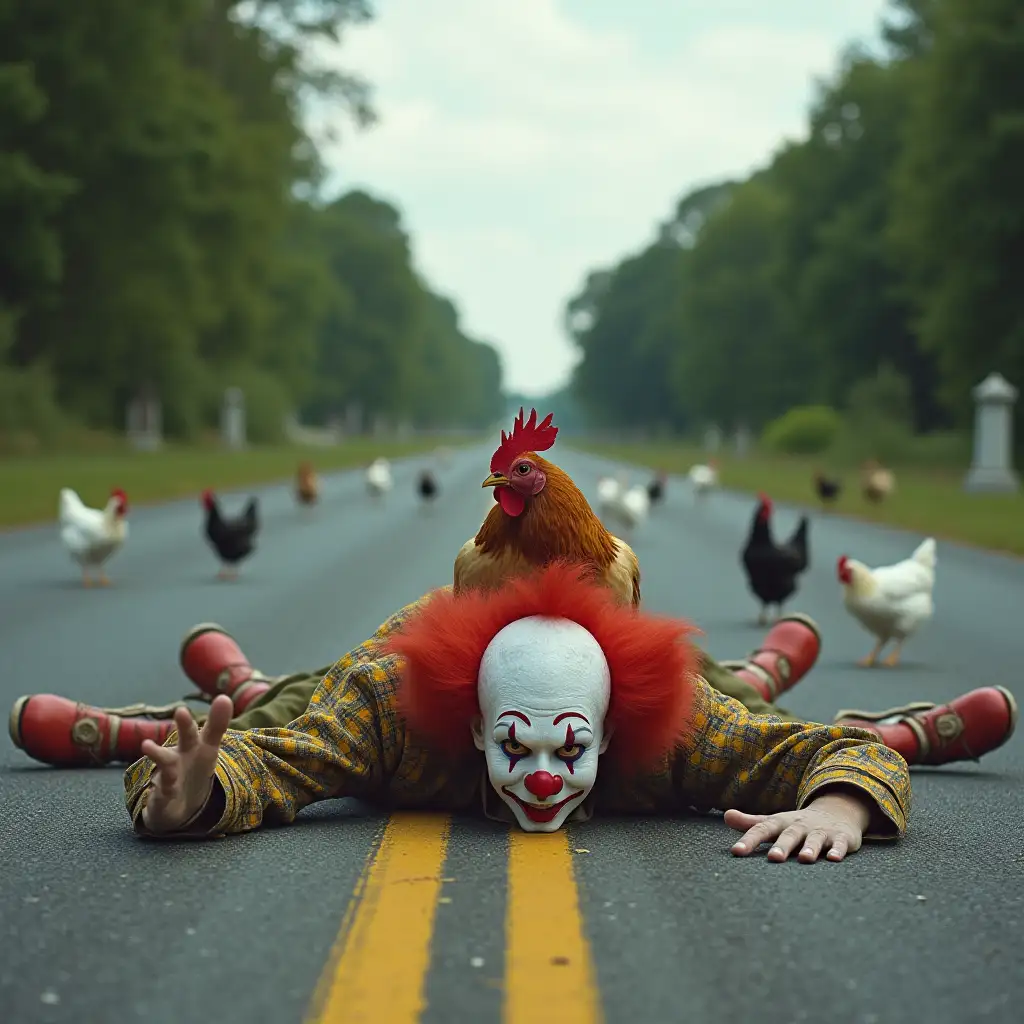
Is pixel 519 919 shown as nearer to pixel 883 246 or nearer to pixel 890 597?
pixel 890 597

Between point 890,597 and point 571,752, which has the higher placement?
point 571,752

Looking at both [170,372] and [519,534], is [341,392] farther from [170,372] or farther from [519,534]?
[519,534]

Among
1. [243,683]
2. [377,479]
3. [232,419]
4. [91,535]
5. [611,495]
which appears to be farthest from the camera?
[232,419]

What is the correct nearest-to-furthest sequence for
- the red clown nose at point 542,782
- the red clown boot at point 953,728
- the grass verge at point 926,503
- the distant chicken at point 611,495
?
the red clown nose at point 542,782
the red clown boot at point 953,728
the distant chicken at point 611,495
the grass verge at point 926,503

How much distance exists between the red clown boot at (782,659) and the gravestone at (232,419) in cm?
6229

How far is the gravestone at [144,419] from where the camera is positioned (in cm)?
5466

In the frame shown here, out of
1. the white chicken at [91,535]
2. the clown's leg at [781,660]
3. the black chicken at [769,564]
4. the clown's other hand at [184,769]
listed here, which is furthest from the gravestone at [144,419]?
the clown's other hand at [184,769]

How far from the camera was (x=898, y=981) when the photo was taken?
10.3 feet

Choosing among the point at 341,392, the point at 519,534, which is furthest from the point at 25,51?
the point at 341,392

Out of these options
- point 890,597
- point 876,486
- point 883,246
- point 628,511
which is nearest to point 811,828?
point 890,597

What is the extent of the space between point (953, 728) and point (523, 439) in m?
1.91

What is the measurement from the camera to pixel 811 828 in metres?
4.09

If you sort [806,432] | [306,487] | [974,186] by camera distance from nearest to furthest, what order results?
1. [306,487]
2. [974,186]
3. [806,432]

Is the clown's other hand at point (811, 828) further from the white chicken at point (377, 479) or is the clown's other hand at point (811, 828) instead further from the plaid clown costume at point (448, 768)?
the white chicken at point (377, 479)
